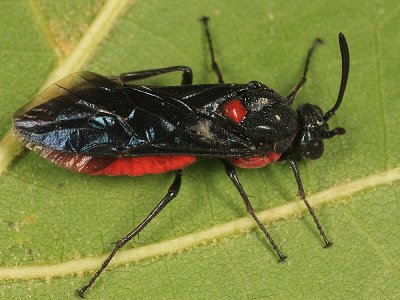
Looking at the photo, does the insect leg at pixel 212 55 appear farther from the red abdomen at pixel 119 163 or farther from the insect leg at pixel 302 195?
the insect leg at pixel 302 195

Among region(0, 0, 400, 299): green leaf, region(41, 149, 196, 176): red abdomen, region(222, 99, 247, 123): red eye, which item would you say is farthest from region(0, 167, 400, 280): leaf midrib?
region(222, 99, 247, 123): red eye

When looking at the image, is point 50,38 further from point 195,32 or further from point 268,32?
point 268,32

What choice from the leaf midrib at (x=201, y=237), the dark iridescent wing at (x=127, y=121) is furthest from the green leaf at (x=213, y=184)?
the dark iridescent wing at (x=127, y=121)

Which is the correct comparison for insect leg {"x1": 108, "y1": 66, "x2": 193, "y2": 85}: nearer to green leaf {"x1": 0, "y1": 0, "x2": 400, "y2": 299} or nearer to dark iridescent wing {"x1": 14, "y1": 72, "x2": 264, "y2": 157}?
green leaf {"x1": 0, "y1": 0, "x2": 400, "y2": 299}

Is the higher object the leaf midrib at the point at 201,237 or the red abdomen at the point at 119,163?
the red abdomen at the point at 119,163

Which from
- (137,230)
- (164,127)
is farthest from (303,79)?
(137,230)

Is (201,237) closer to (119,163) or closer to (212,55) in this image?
(119,163)

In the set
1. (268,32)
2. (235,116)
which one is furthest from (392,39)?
(235,116)
